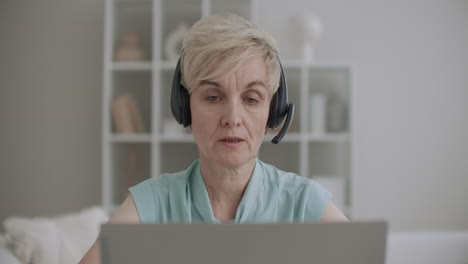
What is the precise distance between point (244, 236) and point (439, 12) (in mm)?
3348

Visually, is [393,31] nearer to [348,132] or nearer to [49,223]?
[348,132]

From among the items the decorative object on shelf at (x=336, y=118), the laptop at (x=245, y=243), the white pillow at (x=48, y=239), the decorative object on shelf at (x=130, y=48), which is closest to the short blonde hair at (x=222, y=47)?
the laptop at (x=245, y=243)

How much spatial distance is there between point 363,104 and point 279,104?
2.45m

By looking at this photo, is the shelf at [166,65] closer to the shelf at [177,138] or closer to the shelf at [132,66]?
the shelf at [132,66]

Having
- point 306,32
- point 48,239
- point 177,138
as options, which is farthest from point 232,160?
point 306,32

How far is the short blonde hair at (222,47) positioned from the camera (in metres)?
0.94

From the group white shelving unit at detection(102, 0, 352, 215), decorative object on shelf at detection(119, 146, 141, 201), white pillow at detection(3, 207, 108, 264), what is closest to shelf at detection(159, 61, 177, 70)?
white shelving unit at detection(102, 0, 352, 215)

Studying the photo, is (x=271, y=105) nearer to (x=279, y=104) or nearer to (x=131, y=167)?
(x=279, y=104)

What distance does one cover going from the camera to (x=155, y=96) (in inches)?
115

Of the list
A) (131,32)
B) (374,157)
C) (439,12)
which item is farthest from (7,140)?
(439,12)

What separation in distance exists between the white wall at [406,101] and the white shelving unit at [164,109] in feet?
0.87

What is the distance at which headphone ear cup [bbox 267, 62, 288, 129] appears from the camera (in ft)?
3.49

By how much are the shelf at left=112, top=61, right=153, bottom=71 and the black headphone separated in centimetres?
195

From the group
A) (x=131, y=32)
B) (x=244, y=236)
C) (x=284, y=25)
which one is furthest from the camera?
(x=284, y=25)
